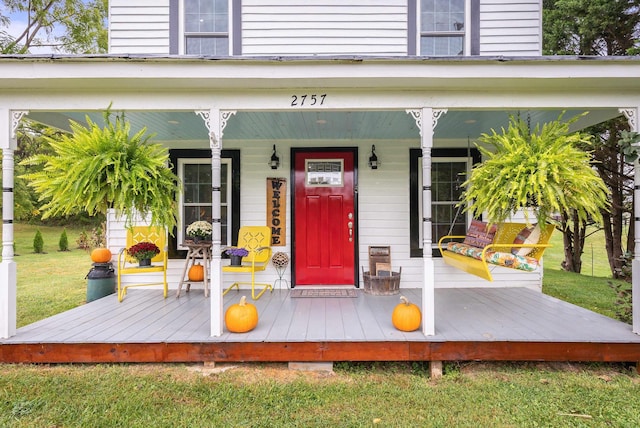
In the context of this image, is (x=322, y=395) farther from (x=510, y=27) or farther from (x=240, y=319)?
(x=510, y=27)

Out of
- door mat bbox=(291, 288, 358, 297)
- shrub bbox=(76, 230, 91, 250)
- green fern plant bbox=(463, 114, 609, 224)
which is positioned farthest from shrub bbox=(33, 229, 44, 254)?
green fern plant bbox=(463, 114, 609, 224)

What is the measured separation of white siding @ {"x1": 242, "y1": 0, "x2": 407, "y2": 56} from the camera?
499 cm

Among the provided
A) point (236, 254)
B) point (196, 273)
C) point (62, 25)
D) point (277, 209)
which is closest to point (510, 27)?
point (277, 209)

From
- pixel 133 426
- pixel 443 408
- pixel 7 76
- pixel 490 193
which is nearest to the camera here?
pixel 133 426

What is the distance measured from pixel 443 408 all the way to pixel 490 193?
181 centimetres

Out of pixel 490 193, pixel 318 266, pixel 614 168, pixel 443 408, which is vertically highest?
pixel 614 168

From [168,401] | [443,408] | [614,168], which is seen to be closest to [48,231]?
[168,401]

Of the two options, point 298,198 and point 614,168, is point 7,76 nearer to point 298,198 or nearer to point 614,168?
point 298,198

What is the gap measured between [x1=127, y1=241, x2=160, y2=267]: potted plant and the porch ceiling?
59.9 inches

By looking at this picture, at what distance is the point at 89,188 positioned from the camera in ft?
9.96

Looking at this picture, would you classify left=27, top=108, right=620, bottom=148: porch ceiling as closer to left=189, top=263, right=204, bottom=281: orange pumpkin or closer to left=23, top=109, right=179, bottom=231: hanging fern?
left=23, top=109, right=179, bottom=231: hanging fern

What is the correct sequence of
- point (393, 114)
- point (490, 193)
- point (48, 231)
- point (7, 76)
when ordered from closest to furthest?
1. point (7, 76)
2. point (490, 193)
3. point (393, 114)
4. point (48, 231)

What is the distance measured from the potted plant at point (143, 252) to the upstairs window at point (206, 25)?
2.74 m

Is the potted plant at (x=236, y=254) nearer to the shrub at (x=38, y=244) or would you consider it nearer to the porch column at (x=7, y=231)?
the porch column at (x=7, y=231)
